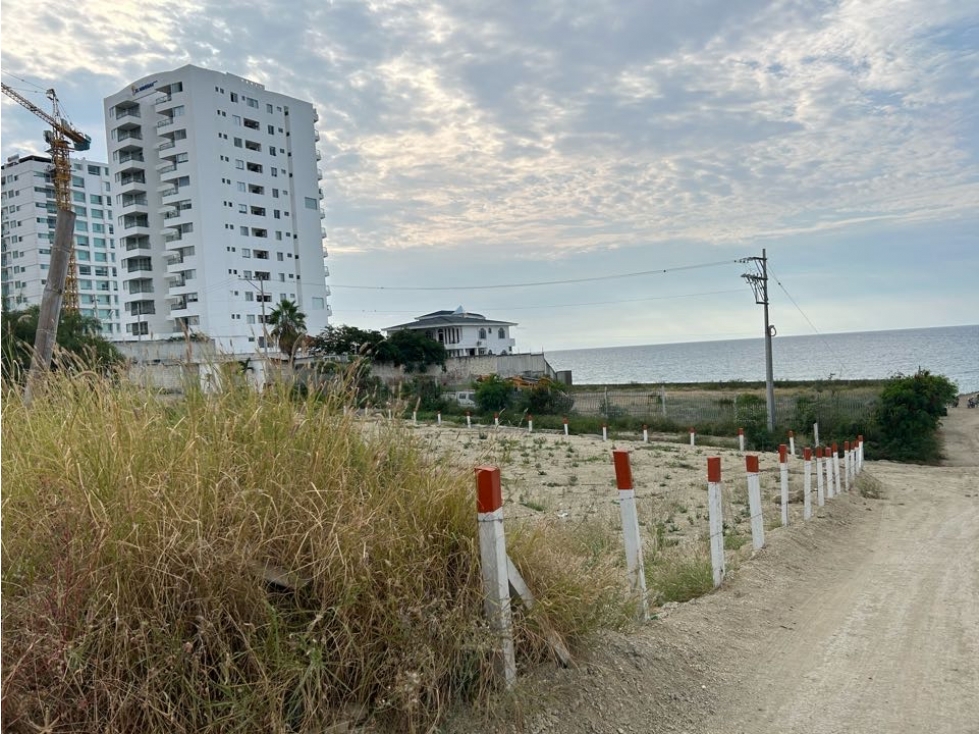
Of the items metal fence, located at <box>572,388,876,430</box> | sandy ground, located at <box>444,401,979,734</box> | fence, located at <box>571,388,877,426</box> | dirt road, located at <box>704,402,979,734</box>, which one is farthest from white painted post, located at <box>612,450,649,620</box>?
metal fence, located at <box>572,388,876,430</box>

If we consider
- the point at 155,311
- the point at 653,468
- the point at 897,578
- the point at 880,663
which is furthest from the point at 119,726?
the point at 155,311

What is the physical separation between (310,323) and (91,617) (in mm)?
75406

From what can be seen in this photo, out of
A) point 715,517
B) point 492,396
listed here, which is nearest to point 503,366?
point 492,396

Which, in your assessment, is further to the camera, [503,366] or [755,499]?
[503,366]

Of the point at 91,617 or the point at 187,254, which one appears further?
the point at 187,254

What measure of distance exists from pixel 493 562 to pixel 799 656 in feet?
9.64

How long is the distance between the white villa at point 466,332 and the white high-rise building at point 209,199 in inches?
557

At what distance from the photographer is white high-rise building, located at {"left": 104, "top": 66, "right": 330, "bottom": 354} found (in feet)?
223

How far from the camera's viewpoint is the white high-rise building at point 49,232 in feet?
316

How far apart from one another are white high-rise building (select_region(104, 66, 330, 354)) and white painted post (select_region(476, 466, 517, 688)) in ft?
212

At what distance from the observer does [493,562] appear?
12.1 feet

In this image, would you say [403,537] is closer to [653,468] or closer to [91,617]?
[91,617]

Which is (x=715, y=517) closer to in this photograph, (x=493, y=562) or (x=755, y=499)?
(x=755, y=499)

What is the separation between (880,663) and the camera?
530 centimetres
